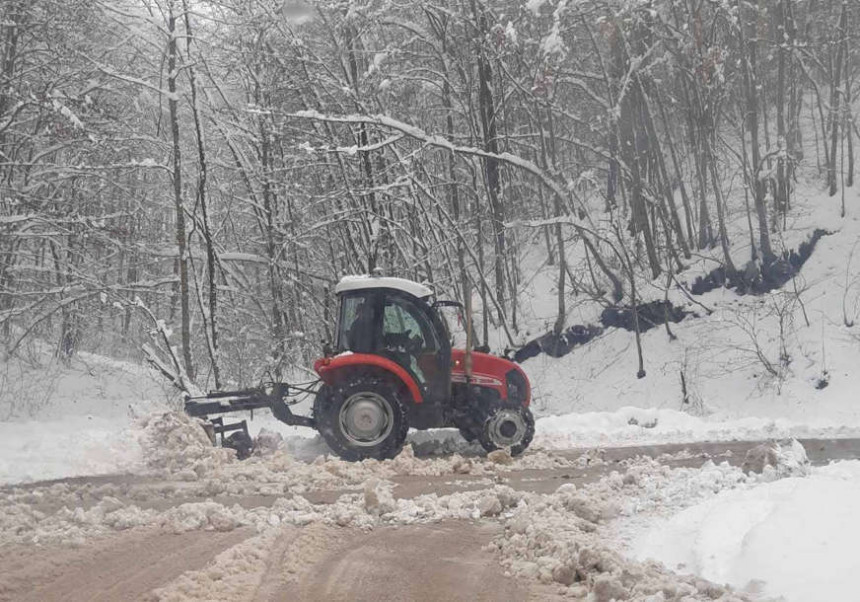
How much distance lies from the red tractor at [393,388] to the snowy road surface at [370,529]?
0.75 m

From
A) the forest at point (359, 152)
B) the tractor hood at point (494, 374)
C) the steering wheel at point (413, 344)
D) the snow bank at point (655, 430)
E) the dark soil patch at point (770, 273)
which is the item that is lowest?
the snow bank at point (655, 430)

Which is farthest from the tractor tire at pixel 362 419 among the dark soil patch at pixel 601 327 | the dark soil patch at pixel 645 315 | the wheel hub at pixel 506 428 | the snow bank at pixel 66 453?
the dark soil patch at pixel 601 327

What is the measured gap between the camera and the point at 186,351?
1922 centimetres

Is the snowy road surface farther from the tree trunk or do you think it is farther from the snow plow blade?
the tree trunk

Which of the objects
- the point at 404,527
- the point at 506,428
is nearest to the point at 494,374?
the point at 506,428

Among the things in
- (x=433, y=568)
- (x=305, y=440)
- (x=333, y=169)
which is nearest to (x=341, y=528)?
(x=433, y=568)

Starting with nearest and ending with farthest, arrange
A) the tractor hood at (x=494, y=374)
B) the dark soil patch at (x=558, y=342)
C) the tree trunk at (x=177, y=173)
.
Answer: the tractor hood at (x=494, y=374), the tree trunk at (x=177, y=173), the dark soil patch at (x=558, y=342)

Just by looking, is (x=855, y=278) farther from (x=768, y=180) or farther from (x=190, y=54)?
(x=190, y=54)

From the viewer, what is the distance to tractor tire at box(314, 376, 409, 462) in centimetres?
1168

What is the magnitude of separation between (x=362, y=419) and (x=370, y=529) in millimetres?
3745

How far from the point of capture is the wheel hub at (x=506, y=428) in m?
11.9

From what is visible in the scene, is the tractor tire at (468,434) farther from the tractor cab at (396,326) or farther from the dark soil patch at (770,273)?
the dark soil patch at (770,273)

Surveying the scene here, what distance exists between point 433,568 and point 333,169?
1653 cm

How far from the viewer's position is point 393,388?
11.8 metres
